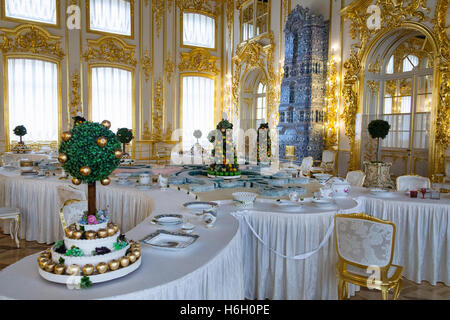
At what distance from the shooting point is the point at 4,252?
4098 millimetres

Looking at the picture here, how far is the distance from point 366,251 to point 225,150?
2.63 m

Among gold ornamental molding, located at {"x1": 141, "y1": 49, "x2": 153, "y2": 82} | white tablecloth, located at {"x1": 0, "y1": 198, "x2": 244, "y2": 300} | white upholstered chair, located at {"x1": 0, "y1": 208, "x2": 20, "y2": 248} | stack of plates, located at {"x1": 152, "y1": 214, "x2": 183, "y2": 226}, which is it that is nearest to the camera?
white tablecloth, located at {"x1": 0, "y1": 198, "x2": 244, "y2": 300}

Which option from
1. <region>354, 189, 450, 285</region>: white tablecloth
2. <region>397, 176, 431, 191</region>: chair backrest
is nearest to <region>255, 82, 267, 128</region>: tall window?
<region>397, 176, 431, 191</region>: chair backrest

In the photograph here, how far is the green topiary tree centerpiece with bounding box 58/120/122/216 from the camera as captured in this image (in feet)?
4.88

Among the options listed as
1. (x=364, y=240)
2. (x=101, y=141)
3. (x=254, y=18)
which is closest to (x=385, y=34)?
(x=254, y=18)

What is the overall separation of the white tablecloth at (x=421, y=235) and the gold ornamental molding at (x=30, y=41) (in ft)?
32.4

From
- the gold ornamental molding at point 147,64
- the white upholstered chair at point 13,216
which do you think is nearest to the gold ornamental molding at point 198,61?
the gold ornamental molding at point 147,64

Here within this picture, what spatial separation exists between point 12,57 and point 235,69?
6813mm

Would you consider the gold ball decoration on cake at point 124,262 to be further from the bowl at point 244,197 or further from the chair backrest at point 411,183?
the chair backrest at point 411,183

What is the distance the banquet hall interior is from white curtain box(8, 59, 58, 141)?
43mm

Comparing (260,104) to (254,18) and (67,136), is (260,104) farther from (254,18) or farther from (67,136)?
(67,136)

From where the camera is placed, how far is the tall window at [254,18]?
10.9 metres

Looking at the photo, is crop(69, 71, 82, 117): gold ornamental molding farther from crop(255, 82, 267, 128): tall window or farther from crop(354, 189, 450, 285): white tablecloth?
crop(354, 189, 450, 285): white tablecloth

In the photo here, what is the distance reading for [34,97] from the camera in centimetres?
985
